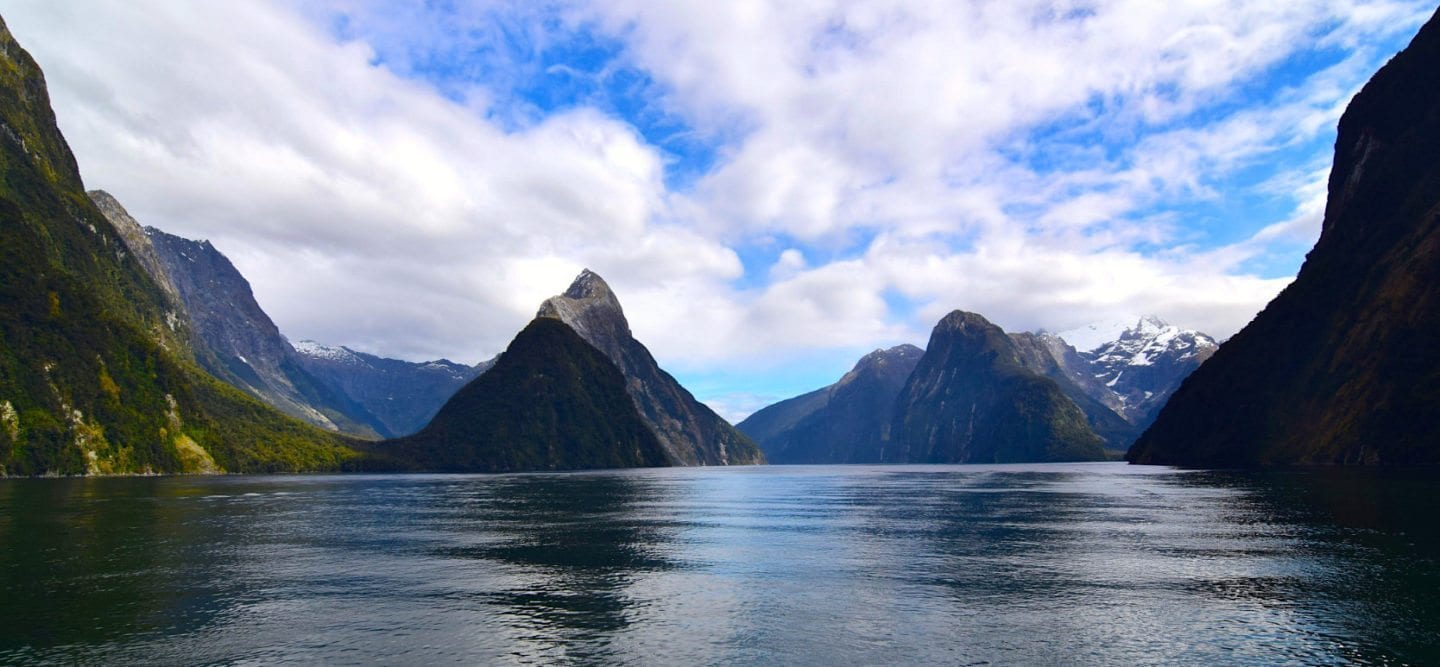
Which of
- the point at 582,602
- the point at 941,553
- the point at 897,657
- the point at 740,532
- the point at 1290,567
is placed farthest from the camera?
the point at 740,532

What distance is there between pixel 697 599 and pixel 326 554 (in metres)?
39.3

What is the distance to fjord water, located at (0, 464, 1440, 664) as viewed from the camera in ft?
121

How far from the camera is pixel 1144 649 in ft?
120

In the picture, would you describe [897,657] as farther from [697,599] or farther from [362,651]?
[362,651]

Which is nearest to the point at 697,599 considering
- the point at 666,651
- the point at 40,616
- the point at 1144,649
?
the point at 666,651

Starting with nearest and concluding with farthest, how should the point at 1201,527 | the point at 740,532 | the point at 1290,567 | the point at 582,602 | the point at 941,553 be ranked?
the point at 582,602, the point at 1290,567, the point at 941,553, the point at 1201,527, the point at 740,532

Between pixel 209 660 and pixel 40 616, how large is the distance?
585 inches

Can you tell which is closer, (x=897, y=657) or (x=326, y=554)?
(x=897, y=657)

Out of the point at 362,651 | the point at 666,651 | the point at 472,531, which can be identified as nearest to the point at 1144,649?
the point at 666,651

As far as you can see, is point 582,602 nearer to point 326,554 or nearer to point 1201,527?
point 326,554

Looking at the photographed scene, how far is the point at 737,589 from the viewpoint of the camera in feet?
172

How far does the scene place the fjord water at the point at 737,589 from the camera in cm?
3700

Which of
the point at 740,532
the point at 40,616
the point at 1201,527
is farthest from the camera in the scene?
the point at 740,532

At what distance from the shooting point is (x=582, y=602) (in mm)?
48281
